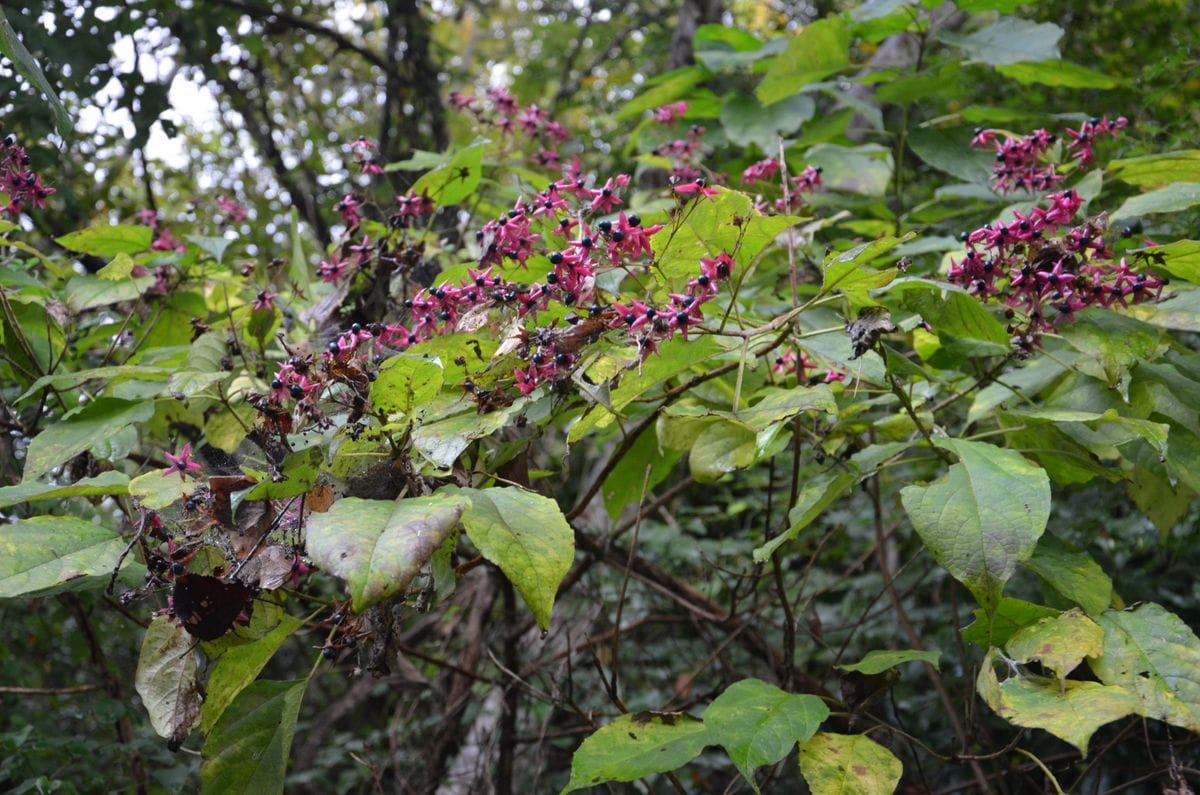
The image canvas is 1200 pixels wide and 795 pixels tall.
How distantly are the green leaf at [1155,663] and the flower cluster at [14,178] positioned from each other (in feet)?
7.27

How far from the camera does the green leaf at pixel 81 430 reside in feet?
5.29

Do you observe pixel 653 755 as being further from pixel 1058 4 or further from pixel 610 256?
pixel 1058 4

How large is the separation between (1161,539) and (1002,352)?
0.75 meters

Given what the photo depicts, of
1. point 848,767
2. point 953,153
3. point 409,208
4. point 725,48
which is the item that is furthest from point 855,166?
point 848,767

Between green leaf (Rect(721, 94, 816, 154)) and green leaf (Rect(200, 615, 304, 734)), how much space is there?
190cm

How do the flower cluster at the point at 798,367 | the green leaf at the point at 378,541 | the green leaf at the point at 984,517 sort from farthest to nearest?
the flower cluster at the point at 798,367, the green leaf at the point at 984,517, the green leaf at the point at 378,541

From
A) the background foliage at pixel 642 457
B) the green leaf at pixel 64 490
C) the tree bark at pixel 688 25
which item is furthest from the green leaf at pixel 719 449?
the tree bark at pixel 688 25

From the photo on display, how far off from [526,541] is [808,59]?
187 cm

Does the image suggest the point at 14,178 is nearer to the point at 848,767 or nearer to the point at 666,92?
the point at 666,92

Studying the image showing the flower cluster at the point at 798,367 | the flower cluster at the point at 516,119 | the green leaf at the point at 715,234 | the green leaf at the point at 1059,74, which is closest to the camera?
the green leaf at the point at 715,234

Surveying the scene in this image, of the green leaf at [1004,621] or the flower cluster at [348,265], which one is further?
the flower cluster at [348,265]

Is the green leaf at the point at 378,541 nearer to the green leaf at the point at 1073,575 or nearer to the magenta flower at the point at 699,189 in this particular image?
the magenta flower at the point at 699,189

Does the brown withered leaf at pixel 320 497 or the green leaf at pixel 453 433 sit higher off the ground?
the green leaf at pixel 453 433

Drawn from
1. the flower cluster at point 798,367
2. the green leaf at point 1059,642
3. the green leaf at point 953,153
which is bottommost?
the green leaf at point 1059,642
